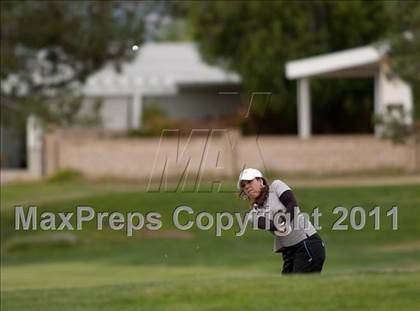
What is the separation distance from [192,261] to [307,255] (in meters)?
14.3

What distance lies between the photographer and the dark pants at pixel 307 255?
39.8ft

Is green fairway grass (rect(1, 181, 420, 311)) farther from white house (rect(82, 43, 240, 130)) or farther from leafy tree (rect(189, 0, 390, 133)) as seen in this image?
white house (rect(82, 43, 240, 130))

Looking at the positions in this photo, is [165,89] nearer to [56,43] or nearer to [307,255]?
[56,43]

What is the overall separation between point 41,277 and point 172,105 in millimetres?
38236

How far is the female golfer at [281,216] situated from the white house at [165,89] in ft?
138

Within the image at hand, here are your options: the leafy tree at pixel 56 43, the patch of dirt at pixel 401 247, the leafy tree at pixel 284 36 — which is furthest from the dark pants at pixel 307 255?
the leafy tree at pixel 284 36

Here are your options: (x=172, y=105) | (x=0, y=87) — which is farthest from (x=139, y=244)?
(x=172, y=105)

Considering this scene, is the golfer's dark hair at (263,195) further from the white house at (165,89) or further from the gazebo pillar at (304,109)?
the white house at (165,89)

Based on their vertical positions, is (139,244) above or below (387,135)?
below

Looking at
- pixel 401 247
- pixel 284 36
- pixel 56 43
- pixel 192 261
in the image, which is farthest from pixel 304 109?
pixel 192 261

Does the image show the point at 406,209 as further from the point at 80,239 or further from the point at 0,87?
the point at 0,87

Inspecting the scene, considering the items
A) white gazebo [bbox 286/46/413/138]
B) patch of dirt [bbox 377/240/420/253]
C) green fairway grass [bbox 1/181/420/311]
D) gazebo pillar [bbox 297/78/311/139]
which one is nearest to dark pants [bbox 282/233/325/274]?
green fairway grass [bbox 1/181/420/311]

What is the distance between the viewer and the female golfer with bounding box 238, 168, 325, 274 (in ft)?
38.8

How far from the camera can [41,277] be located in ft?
70.8
